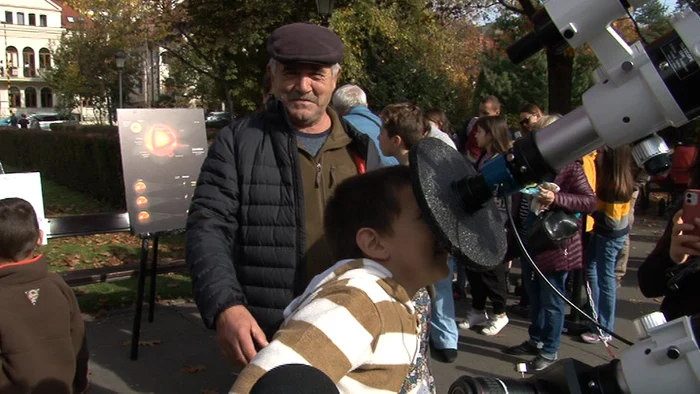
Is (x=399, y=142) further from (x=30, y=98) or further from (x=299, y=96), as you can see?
(x=30, y=98)

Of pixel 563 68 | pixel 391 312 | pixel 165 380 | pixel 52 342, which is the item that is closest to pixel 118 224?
pixel 165 380

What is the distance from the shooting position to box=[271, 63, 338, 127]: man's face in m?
2.35

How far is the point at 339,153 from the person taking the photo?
2.55m

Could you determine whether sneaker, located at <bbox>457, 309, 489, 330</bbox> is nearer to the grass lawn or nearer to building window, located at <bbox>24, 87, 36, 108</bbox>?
the grass lawn

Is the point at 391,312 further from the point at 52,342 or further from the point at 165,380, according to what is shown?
the point at 165,380

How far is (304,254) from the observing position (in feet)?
7.80

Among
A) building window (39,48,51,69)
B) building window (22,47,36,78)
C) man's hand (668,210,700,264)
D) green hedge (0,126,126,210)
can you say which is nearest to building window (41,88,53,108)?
building window (22,47,36,78)

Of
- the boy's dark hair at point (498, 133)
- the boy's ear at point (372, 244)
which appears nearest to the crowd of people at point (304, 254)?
the boy's ear at point (372, 244)

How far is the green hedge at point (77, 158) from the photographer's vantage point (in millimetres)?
11648

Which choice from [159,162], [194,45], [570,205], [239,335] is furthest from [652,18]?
[194,45]

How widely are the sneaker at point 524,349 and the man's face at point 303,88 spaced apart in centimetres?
336

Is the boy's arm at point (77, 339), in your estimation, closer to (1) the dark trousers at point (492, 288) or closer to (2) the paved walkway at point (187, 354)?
(2) the paved walkway at point (187, 354)

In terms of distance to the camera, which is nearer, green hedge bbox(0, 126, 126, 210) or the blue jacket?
the blue jacket

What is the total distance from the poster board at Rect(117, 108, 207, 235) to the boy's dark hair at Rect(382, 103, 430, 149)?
1.95 metres
